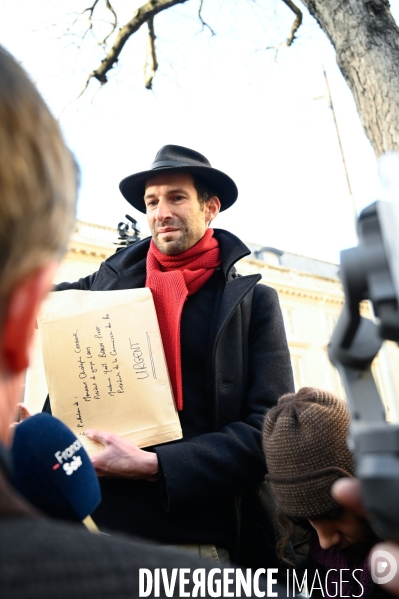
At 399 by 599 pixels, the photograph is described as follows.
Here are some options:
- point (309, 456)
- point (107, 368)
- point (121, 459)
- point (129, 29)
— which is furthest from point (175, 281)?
point (129, 29)

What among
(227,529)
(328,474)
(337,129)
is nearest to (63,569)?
(328,474)

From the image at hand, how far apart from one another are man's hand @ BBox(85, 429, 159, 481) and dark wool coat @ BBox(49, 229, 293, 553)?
0.04m

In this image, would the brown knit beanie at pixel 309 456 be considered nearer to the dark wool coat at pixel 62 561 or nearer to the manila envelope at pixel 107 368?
the manila envelope at pixel 107 368

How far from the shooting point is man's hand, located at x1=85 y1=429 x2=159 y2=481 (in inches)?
71.4

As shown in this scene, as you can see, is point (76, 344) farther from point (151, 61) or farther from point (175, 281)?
point (151, 61)

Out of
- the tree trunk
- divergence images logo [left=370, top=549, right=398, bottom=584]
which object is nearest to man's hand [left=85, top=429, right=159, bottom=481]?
divergence images logo [left=370, top=549, right=398, bottom=584]

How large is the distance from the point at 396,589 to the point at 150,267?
182 centimetres

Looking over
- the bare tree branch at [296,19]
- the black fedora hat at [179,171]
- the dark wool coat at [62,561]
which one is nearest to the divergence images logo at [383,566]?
the dark wool coat at [62,561]

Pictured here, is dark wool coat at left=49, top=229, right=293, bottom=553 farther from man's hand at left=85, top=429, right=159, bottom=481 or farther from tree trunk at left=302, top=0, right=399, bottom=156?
tree trunk at left=302, top=0, right=399, bottom=156

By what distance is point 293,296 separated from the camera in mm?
30469

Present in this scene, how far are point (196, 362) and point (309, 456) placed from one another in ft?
2.14

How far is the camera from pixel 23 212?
63cm

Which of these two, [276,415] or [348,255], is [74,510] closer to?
[348,255]

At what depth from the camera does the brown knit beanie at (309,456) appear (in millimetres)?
1646
